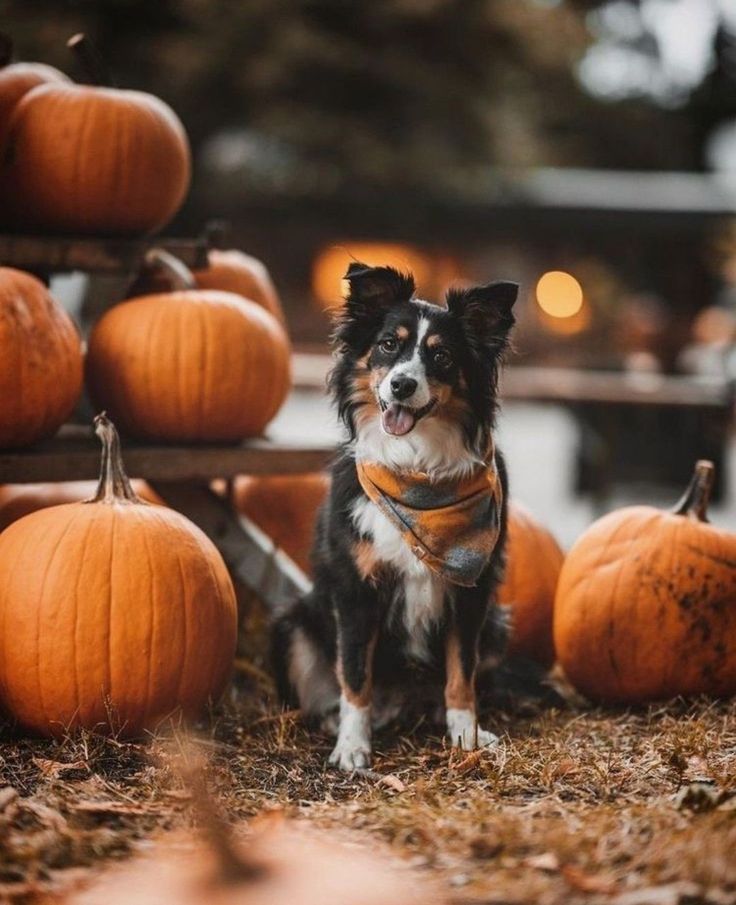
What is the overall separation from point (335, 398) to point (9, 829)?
1631 millimetres

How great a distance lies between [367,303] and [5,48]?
6.29 ft

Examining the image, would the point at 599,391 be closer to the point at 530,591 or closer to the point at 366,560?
the point at 530,591

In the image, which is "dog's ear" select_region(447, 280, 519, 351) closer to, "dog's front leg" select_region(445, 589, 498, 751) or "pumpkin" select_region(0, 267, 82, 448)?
"dog's front leg" select_region(445, 589, 498, 751)

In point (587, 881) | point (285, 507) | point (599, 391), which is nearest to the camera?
point (587, 881)

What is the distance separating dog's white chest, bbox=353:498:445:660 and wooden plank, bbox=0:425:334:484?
64 cm

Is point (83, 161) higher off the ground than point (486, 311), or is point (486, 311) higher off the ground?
point (83, 161)

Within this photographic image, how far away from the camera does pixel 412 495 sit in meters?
3.35

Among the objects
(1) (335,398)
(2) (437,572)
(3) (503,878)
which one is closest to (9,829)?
(3) (503,878)

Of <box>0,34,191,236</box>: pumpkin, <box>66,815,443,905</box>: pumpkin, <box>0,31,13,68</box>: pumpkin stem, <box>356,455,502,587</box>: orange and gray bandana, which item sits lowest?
<box>66,815,443,905</box>: pumpkin

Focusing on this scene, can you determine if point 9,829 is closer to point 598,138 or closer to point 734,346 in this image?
point 734,346

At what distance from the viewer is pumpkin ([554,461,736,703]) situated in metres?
3.75

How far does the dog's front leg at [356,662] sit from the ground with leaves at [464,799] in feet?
0.33

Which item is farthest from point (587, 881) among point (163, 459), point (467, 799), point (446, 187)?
point (446, 187)

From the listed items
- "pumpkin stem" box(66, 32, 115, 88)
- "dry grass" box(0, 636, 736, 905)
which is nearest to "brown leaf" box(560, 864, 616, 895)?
"dry grass" box(0, 636, 736, 905)
